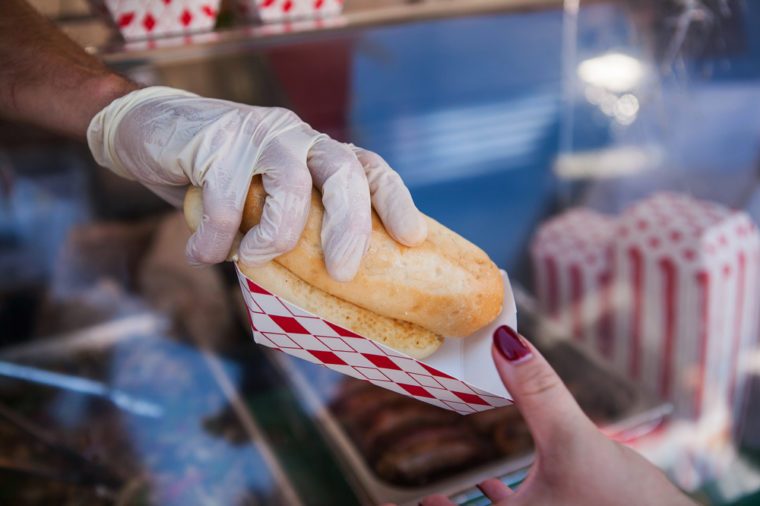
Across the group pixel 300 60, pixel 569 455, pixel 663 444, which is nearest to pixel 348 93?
pixel 300 60

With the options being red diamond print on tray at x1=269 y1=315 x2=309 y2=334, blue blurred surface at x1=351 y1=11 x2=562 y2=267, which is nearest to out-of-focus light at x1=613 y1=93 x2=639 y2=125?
blue blurred surface at x1=351 y1=11 x2=562 y2=267

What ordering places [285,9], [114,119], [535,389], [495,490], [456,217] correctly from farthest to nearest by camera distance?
[285,9] < [456,217] < [495,490] < [114,119] < [535,389]

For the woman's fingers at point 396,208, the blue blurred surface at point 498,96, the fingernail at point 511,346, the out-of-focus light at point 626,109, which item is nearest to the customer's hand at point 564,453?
the fingernail at point 511,346

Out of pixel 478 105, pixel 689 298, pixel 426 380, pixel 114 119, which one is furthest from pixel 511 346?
pixel 689 298

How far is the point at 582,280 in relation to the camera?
2.93 metres

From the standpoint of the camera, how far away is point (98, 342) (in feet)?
8.10

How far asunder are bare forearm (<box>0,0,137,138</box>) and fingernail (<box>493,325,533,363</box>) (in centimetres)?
90

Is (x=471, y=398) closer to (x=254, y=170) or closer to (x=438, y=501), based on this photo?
(x=438, y=501)

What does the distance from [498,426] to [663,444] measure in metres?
0.68

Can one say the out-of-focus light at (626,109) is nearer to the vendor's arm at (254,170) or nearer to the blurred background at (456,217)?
the blurred background at (456,217)

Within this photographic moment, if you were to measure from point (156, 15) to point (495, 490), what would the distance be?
1473mm

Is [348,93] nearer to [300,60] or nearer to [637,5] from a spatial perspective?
[300,60]

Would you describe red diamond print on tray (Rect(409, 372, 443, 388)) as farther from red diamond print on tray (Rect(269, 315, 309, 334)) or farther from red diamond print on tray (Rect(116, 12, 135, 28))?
red diamond print on tray (Rect(116, 12, 135, 28))

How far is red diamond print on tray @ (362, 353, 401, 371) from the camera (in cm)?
113
